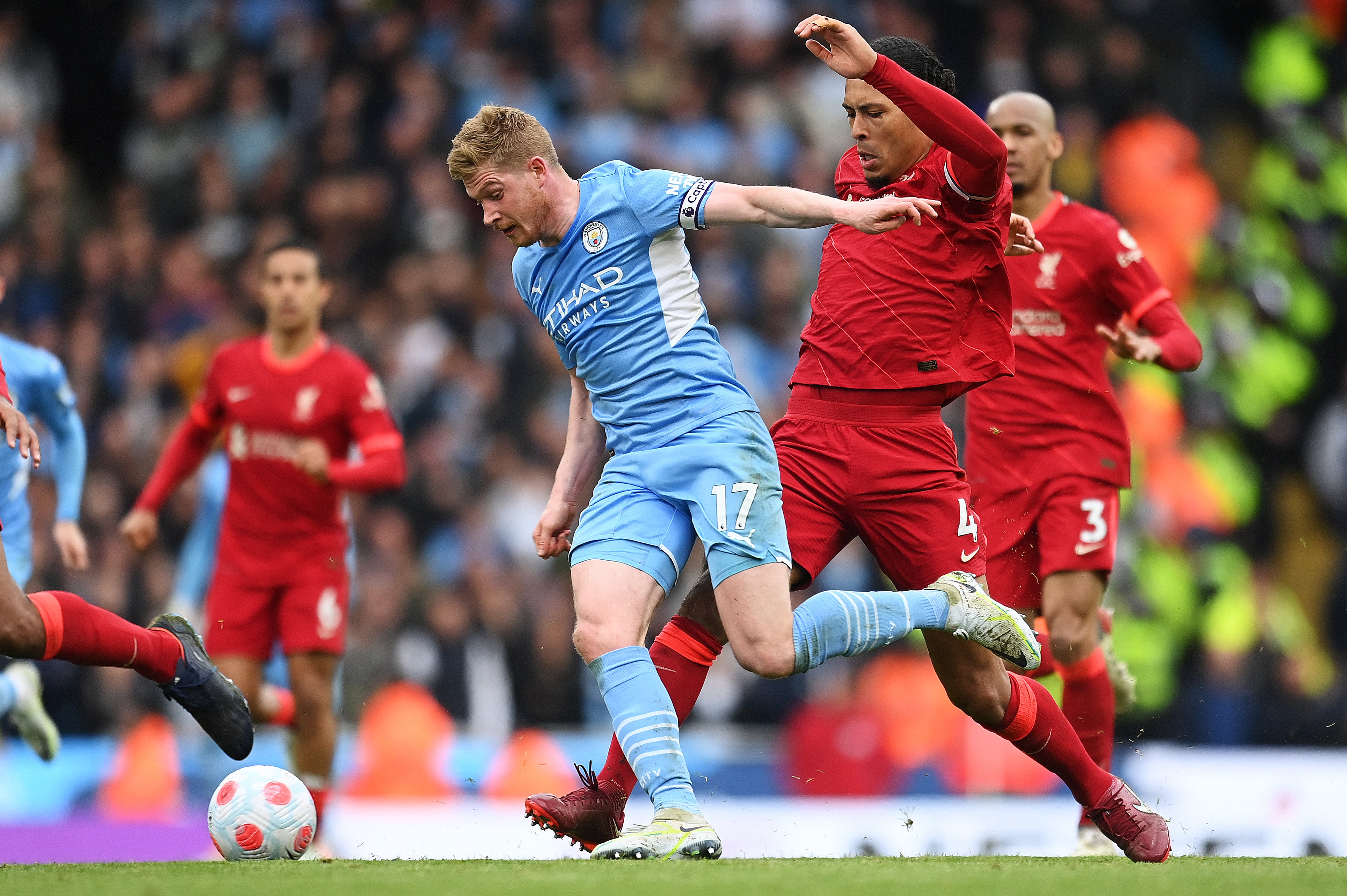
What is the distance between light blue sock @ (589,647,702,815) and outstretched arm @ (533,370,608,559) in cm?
52

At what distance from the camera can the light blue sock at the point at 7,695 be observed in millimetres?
7195

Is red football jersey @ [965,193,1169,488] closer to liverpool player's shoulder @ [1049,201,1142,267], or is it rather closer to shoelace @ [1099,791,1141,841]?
liverpool player's shoulder @ [1049,201,1142,267]

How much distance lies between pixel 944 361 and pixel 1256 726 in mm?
5349

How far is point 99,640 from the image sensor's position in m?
5.01

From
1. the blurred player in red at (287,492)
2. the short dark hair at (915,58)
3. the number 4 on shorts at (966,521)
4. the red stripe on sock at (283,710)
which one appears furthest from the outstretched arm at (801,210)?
the red stripe on sock at (283,710)

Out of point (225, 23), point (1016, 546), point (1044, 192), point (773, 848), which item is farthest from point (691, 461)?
point (225, 23)

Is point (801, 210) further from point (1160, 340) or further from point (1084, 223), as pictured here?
point (1084, 223)

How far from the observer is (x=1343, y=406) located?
10969 millimetres

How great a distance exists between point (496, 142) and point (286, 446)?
3.11 metres

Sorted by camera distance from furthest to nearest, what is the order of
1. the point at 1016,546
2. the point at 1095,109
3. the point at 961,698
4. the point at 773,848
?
the point at 1095,109
the point at 773,848
the point at 1016,546
the point at 961,698

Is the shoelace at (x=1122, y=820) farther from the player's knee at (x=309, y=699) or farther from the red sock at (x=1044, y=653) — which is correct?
the player's knee at (x=309, y=699)

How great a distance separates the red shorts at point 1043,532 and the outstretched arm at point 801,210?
1839 mm

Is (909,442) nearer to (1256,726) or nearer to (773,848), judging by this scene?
(773,848)

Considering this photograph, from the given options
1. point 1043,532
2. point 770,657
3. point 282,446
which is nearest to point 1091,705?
point 1043,532
